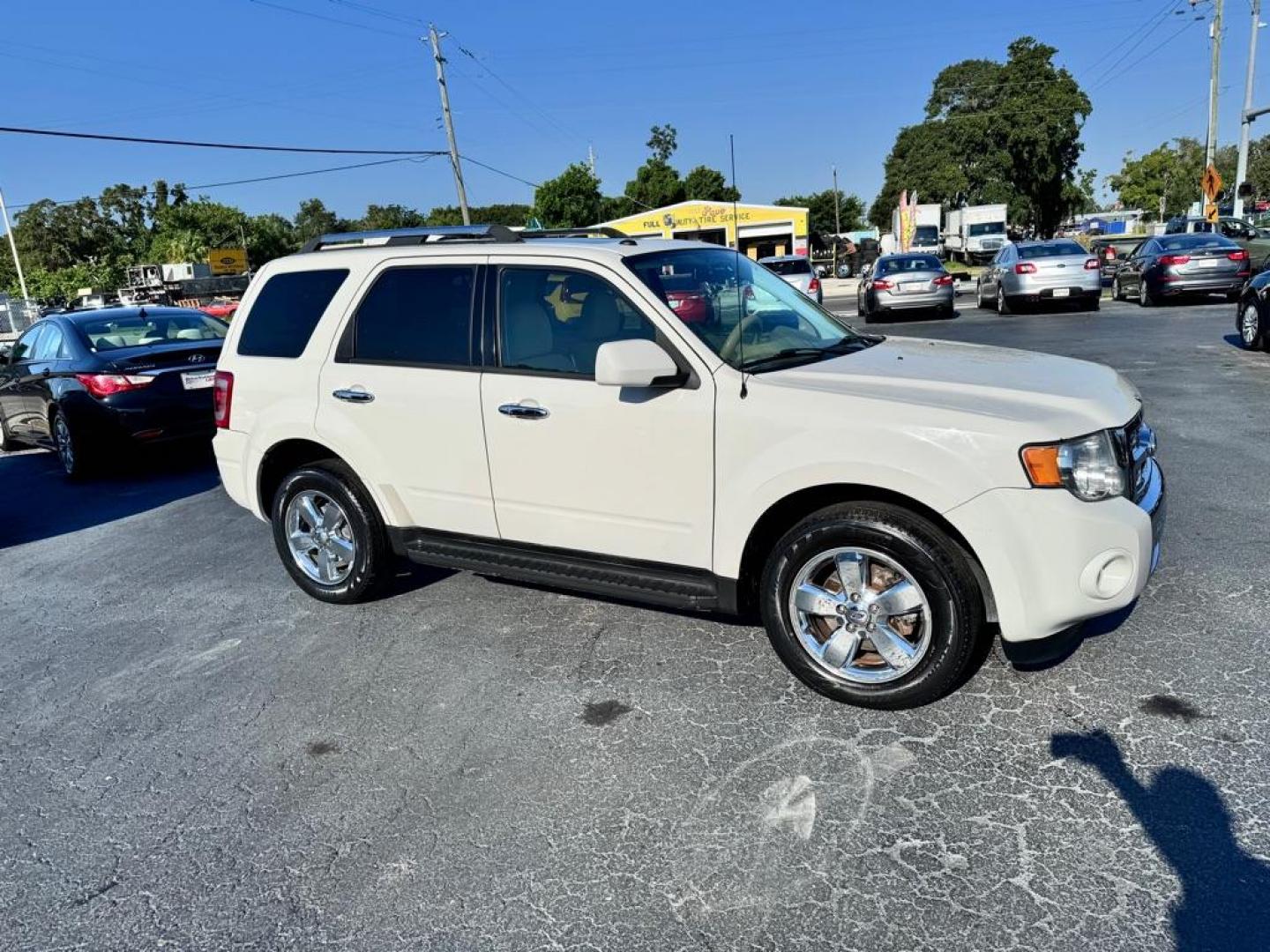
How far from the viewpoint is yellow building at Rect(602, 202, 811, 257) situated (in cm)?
5450

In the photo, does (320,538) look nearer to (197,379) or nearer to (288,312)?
(288,312)

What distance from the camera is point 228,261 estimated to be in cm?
7288

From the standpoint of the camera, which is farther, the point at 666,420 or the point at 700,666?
the point at 700,666

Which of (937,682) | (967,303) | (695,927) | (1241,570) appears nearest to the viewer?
(695,927)

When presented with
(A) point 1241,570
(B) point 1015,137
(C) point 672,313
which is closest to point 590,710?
(C) point 672,313

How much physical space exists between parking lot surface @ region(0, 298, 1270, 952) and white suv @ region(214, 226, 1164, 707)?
0.37m

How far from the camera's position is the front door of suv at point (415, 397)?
434 centimetres

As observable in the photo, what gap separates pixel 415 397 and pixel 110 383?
18.1ft

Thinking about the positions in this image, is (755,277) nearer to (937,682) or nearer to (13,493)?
(937,682)

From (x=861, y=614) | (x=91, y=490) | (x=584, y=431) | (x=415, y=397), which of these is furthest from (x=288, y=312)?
(x=91, y=490)

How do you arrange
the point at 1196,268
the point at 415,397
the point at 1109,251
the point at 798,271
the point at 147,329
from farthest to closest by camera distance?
the point at 1109,251 < the point at 798,271 < the point at 1196,268 < the point at 147,329 < the point at 415,397

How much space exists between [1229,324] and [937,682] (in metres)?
14.2

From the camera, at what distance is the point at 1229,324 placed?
14.5m

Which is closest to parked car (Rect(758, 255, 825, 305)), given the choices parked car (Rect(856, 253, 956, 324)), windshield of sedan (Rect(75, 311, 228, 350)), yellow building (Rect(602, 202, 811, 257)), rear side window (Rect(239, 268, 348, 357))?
parked car (Rect(856, 253, 956, 324))
